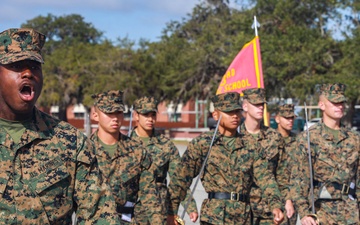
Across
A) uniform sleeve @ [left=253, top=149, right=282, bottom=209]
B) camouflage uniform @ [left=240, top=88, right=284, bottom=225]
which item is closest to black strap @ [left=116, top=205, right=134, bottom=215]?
uniform sleeve @ [left=253, top=149, right=282, bottom=209]

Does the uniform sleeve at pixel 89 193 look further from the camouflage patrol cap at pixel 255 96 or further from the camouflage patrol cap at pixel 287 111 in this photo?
the camouflage patrol cap at pixel 287 111

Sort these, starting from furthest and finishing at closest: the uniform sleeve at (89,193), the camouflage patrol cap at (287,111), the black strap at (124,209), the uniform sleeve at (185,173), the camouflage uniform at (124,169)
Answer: the camouflage patrol cap at (287,111), the uniform sleeve at (185,173), the black strap at (124,209), the camouflage uniform at (124,169), the uniform sleeve at (89,193)

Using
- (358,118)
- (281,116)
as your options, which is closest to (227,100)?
(281,116)

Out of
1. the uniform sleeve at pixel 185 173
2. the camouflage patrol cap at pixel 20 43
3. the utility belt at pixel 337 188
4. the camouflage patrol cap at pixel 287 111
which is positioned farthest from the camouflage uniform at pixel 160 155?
the camouflage patrol cap at pixel 20 43

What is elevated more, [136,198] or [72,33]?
[72,33]

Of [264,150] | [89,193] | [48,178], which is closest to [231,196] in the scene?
[264,150]

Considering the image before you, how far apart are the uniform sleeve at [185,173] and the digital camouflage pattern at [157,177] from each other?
12 cm

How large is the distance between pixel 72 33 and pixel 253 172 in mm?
75751

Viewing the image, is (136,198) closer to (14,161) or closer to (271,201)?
(271,201)

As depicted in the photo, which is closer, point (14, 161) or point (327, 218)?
point (14, 161)

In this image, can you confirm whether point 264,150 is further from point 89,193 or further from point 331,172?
point 89,193

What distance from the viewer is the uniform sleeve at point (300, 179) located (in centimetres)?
644

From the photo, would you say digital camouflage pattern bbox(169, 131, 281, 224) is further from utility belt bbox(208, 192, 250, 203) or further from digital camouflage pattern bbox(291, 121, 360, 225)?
digital camouflage pattern bbox(291, 121, 360, 225)

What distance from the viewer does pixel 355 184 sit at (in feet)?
22.5
